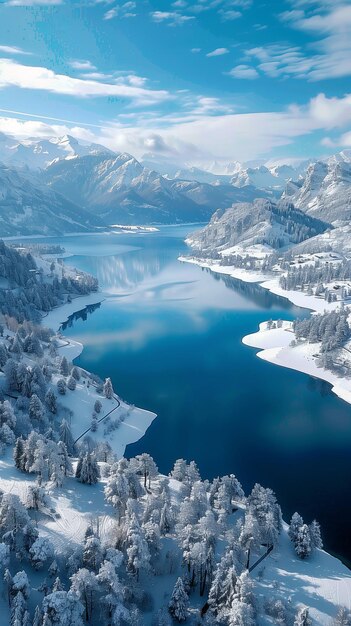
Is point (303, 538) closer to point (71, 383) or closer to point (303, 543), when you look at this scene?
point (303, 543)

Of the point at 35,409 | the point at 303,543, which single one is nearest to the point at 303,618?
the point at 303,543

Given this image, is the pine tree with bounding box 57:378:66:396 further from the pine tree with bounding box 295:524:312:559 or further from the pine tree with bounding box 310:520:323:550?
the pine tree with bounding box 310:520:323:550

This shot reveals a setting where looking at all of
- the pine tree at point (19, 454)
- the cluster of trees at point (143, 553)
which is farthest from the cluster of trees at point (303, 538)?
the pine tree at point (19, 454)

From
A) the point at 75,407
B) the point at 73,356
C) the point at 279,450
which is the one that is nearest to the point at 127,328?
the point at 73,356

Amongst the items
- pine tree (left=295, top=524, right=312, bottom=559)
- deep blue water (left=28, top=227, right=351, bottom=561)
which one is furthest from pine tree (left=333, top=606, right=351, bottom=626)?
deep blue water (left=28, top=227, right=351, bottom=561)

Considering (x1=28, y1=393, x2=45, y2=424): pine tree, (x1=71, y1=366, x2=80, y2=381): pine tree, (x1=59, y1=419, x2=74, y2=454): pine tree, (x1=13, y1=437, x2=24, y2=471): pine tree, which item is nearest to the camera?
(x1=13, y1=437, x2=24, y2=471): pine tree

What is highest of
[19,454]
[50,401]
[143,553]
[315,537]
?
[19,454]
